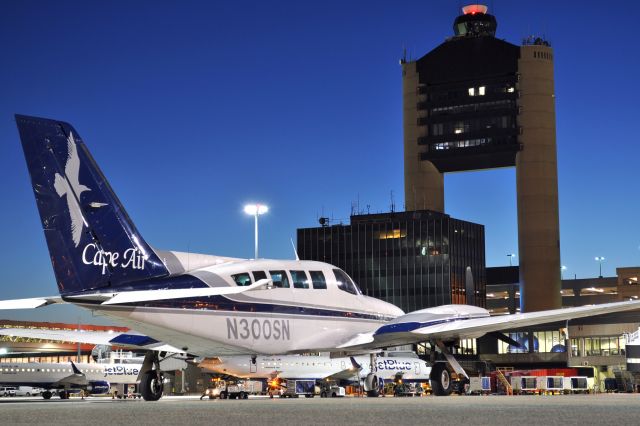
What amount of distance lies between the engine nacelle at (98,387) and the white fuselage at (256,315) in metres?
52.5

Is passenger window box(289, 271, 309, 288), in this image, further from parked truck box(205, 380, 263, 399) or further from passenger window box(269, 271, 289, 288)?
parked truck box(205, 380, 263, 399)

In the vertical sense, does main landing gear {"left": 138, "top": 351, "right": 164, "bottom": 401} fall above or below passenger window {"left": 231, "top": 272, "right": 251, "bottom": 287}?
below

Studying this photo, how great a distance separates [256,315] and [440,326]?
7271 millimetres

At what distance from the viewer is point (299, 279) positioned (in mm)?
31750

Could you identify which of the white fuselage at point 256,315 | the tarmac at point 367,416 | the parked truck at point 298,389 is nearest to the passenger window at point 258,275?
the white fuselage at point 256,315

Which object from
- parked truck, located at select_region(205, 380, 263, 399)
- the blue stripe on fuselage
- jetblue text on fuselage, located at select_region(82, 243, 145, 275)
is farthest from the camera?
parked truck, located at select_region(205, 380, 263, 399)

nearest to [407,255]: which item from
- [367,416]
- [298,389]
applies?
[298,389]

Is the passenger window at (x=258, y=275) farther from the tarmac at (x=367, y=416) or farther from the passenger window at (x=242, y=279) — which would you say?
the tarmac at (x=367, y=416)

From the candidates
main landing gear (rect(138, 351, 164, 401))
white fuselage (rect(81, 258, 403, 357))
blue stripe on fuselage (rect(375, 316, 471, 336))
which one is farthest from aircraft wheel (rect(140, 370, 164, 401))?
blue stripe on fuselage (rect(375, 316, 471, 336))

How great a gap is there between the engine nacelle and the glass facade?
76603 millimetres

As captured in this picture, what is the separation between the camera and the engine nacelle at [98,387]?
81569 millimetres

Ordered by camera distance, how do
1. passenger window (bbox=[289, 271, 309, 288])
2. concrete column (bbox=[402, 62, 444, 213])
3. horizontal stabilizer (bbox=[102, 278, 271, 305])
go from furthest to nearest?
1. concrete column (bbox=[402, 62, 444, 213])
2. passenger window (bbox=[289, 271, 309, 288])
3. horizontal stabilizer (bbox=[102, 278, 271, 305])

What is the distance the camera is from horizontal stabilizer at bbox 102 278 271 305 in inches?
1035

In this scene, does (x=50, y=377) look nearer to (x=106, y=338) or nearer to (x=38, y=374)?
(x=38, y=374)
